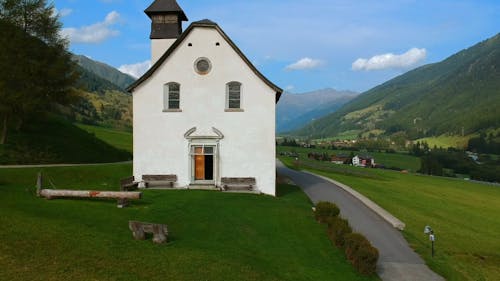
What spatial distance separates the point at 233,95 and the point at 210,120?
260cm

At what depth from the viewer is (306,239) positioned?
68.1 feet

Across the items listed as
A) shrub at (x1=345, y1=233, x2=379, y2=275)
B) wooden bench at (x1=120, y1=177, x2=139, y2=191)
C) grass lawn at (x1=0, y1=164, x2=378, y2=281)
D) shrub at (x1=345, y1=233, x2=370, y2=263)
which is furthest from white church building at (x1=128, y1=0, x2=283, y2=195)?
shrub at (x1=345, y1=233, x2=379, y2=275)

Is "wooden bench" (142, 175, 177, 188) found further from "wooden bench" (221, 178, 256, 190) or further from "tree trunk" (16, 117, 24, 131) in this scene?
"tree trunk" (16, 117, 24, 131)

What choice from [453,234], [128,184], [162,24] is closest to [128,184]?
[128,184]

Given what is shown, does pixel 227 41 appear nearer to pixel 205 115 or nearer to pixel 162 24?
pixel 205 115

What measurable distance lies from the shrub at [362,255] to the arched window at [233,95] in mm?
16666

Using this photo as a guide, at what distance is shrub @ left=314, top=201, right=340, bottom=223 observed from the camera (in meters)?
24.1

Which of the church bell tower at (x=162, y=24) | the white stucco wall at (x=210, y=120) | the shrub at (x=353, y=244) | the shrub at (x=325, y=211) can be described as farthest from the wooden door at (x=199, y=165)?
the shrub at (x=353, y=244)

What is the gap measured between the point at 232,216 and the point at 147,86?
14259mm

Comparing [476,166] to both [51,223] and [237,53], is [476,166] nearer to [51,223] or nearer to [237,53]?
[237,53]

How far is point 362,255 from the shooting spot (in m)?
17.3

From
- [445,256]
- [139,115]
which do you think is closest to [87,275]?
[445,256]

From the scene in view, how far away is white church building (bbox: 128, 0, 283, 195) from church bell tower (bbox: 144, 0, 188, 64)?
639cm

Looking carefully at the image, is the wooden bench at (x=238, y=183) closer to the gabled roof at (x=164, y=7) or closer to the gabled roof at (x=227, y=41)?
the gabled roof at (x=227, y=41)
